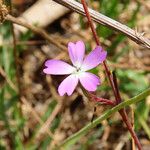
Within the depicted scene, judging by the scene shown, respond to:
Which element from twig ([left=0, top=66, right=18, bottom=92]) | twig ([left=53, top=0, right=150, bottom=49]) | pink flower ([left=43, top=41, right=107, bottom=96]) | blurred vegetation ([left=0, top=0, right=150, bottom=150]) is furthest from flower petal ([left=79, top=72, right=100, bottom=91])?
twig ([left=0, top=66, right=18, bottom=92])

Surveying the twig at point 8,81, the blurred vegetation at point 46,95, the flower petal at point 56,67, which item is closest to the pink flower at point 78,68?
the flower petal at point 56,67

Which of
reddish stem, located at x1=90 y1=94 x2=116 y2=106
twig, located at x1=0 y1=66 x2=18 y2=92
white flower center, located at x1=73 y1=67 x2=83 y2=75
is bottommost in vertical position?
reddish stem, located at x1=90 y1=94 x2=116 y2=106

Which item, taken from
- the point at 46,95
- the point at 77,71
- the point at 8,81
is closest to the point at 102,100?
the point at 77,71

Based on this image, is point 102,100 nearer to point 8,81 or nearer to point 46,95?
point 8,81

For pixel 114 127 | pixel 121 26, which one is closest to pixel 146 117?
pixel 114 127

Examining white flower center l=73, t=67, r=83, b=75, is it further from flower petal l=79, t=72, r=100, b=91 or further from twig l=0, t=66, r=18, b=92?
twig l=0, t=66, r=18, b=92

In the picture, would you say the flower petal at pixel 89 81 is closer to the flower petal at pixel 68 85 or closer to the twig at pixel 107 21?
the flower petal at pixel 68 85

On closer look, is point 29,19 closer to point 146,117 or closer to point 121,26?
point 146,117

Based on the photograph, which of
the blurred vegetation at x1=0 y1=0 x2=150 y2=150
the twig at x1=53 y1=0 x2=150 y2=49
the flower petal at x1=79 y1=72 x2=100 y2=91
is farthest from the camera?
the blurred vegetation at x1=0 y1=0 x2=150 y2=150
